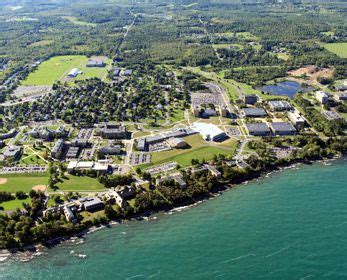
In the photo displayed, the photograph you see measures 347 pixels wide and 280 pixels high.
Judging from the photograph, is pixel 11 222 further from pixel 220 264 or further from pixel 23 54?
pixel 23 54

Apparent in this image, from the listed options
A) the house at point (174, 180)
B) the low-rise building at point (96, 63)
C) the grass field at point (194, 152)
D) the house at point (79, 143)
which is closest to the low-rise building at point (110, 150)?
the house at point (79, 143)

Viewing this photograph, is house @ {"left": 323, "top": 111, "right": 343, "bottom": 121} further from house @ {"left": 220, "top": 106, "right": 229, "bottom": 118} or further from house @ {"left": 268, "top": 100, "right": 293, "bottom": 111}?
house @ {"left": 220, "top": 106, "right": 229, "bottom": 118}

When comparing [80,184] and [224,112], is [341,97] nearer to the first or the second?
[224,112]

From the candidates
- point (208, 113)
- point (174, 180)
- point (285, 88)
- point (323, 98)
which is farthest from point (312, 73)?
point (174, 180)

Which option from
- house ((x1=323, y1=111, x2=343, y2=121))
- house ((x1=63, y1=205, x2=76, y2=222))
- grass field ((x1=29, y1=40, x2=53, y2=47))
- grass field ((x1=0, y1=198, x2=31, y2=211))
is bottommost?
grass field ((x1=0, y1=198, x2=31, y2=211))

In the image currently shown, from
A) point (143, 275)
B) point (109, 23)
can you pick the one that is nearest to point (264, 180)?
point (143, 275)

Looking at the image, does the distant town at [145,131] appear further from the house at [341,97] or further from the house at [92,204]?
the house at [341,97]

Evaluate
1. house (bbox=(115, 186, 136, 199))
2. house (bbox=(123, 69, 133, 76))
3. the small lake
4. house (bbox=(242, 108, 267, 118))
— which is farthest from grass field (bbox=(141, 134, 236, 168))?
house (bbox=(123, 69, 133, 76))
